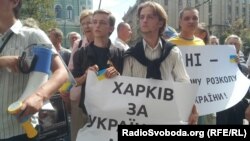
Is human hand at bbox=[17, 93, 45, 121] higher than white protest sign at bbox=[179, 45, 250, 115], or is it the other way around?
human hand at bbox=[17, 93, 45, 121]

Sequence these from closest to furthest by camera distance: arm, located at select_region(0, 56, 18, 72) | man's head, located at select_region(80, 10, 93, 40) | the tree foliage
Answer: arm, located at select_region(0, 56, 18, 72) < man's head, located at select_region(80, 10, 93, 40) < the tree foliage

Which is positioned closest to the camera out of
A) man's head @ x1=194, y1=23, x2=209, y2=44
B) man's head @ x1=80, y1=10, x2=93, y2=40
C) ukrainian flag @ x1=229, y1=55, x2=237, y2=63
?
man's head @ x1=80, y1=10, x2=93, y2=40

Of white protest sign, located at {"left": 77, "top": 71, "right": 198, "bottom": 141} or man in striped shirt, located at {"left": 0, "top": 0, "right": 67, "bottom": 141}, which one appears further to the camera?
white protest sign, located at {"left": 77, "top": 71, "right": 198, "bottom": 141}

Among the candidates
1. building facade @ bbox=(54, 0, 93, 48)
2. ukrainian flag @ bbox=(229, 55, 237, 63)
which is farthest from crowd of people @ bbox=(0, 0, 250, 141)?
building facade @ bbox=(54, 0, 93, 48)

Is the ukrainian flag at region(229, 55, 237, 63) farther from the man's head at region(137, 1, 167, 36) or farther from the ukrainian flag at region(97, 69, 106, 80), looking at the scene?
the ukrainian flag at region(97, 69, 106, 80)

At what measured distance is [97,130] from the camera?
368 cm

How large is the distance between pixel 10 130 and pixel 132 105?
1.54m

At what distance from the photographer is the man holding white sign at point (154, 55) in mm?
3602

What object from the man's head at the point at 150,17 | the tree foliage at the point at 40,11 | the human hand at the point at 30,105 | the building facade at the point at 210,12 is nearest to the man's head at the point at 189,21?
the man's head at the point at 150,17

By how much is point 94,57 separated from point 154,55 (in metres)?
0.71

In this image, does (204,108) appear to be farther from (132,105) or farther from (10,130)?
(10,130)

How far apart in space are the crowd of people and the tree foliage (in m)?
27.8

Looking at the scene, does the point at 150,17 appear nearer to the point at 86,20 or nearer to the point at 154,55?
the point at 154,55

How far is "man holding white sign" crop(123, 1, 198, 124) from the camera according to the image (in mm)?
3602
